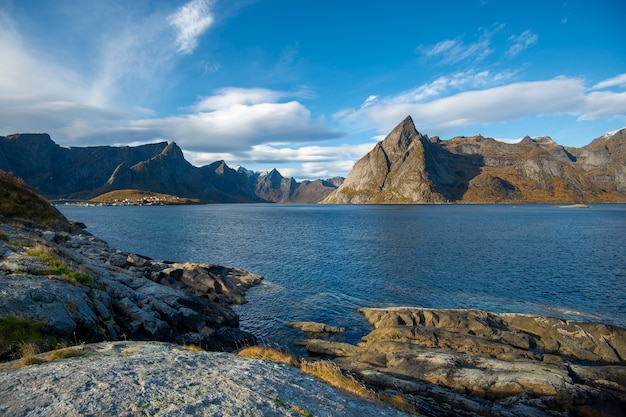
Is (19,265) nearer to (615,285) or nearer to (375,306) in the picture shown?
(375,306)

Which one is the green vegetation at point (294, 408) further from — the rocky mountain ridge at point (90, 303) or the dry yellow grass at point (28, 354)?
the rocky mountain ridge at point (90, 303)

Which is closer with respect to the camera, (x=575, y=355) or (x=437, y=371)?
(x=437, y=371)

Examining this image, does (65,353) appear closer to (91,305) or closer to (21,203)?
(91,305)

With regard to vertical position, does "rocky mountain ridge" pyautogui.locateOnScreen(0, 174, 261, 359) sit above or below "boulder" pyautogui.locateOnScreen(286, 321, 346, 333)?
above

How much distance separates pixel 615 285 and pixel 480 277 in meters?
16.8

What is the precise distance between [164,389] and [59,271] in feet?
45.1

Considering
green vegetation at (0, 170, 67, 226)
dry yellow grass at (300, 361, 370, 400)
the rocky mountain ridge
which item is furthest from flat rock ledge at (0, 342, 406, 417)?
green vegetation at (0, 170, 67, 226)

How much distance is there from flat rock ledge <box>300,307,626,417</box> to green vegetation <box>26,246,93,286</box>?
17078mm

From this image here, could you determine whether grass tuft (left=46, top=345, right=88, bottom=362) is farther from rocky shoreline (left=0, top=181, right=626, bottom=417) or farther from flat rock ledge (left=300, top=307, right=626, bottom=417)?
flat rock ledge (left=300, top=307, right=626, bottom=417)

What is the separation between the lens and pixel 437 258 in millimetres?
63875

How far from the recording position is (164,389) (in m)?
9.24

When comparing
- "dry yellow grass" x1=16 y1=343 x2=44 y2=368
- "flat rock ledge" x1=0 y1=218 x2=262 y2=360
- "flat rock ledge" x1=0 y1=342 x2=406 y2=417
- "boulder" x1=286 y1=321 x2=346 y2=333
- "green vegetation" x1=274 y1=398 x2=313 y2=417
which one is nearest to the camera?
"flat rock ledge" x1=0 y1=342 x2=406 y2=417

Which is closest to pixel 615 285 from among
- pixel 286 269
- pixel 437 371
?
pixel 437 371

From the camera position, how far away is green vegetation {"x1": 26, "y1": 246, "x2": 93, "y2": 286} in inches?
693
